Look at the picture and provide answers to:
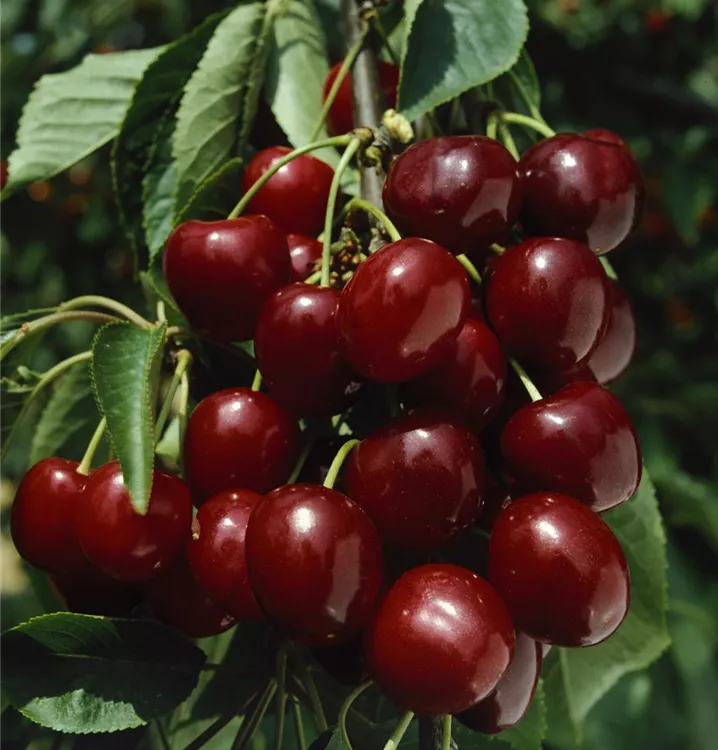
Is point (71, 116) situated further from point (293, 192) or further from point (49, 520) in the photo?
point (49, 520)

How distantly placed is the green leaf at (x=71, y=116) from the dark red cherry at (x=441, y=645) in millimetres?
568

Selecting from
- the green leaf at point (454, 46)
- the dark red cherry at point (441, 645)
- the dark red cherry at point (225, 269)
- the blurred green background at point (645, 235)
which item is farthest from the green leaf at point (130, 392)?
the blurred green background at point (645, 235)

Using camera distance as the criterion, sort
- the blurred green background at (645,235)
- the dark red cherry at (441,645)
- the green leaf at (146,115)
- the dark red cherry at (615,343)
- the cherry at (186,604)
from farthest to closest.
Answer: the blurred green background at (645,235) → the green leaf at (146,115) → the dark red cherry at (615,343) → the cherry at (186,604) → the dark red cherry at (441,645)

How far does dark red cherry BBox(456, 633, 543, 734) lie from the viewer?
0.56m

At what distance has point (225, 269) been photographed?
611 mm

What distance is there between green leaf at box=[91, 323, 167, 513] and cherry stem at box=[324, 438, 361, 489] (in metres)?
0.10

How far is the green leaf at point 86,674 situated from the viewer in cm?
57

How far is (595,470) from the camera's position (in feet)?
1.83

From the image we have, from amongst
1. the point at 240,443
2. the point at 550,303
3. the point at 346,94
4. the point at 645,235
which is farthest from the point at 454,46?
the point at 645,235

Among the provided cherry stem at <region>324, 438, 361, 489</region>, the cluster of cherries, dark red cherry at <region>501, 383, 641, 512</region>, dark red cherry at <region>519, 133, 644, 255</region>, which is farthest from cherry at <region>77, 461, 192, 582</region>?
dark red cherry at <region>519, 133, 644, 255</region>

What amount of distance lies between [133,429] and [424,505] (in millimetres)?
179

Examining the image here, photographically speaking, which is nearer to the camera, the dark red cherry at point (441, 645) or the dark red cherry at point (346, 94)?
the dark red cherry at point (441, 645)

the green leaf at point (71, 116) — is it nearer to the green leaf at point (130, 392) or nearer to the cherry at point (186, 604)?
the green leaf at point (130, 392)

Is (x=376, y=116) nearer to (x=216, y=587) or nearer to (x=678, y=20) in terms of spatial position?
(x=216, y=587)
